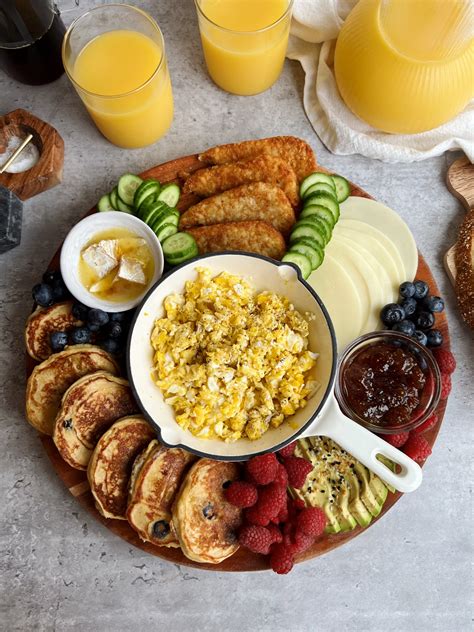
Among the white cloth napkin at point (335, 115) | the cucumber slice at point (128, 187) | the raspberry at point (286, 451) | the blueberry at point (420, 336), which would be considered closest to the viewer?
the raspberry at point (286, 451)

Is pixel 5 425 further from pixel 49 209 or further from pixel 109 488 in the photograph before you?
pixel 49 209

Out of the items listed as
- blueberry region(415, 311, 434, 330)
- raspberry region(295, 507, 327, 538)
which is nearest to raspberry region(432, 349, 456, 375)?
blueberry region(415, 311, 434, 330)

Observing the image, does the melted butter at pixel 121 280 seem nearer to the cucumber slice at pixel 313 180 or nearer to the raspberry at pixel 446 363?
the cucumber slice at pixel 313 180

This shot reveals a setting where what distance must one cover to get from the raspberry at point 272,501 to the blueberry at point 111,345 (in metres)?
0.75

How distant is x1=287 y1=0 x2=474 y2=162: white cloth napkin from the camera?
8.23ft

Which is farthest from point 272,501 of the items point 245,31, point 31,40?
point 31,40

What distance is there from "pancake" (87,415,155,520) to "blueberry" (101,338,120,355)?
26 centimetres

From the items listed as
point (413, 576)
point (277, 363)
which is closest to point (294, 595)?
point (413, 576)

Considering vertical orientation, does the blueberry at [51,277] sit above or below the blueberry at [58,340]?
above

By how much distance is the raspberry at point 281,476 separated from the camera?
207cm

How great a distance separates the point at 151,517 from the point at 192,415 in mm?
391

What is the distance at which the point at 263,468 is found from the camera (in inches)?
79.9

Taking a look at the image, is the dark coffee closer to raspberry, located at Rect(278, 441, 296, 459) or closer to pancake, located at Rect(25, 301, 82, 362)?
pancake, located at Rect(25, 301, 82, 362)

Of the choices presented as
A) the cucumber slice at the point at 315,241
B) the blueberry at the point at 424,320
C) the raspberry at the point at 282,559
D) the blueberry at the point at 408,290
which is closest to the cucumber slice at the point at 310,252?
the cucumber slice at the point at 315,241
